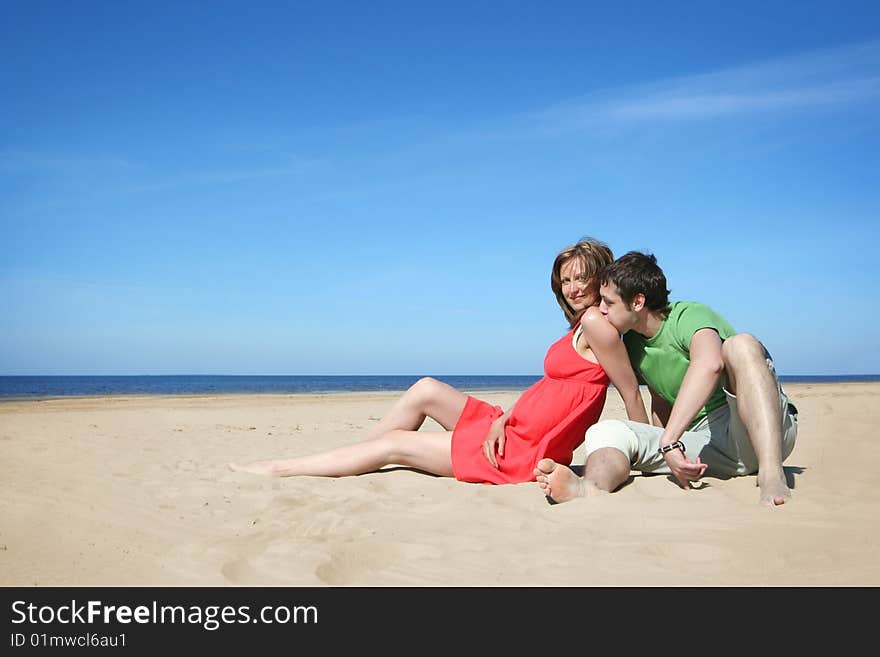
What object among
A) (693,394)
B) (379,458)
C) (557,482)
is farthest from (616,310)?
(379,458)

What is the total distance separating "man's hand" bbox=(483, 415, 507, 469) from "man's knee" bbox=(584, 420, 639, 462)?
1.89ft

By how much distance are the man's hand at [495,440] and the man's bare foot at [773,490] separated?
1428mm

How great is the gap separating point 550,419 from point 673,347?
2.61 feet

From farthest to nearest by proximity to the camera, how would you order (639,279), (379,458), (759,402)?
(379,458) → (639,279) → (759,402)

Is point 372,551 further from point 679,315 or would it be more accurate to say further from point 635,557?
point 679,315

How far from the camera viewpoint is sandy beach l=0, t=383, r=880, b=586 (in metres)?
2.30

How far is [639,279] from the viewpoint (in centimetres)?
364

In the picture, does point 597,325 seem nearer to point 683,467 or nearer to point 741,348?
point 741,348

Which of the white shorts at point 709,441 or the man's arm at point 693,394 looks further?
the white shorts at point 709,441

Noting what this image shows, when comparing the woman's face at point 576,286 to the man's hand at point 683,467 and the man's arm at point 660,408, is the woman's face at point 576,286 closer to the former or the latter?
the man's arm at point 660,408

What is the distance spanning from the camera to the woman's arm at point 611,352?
3.72m

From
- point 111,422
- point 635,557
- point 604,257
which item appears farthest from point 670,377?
point 111,422

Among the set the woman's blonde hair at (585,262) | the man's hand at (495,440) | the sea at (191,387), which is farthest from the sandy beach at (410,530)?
the sea at (191,387)

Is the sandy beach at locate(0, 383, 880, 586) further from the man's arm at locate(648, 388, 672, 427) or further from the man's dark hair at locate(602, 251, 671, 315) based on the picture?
the man's dark hair at locate(602, 251, 671, 315)
